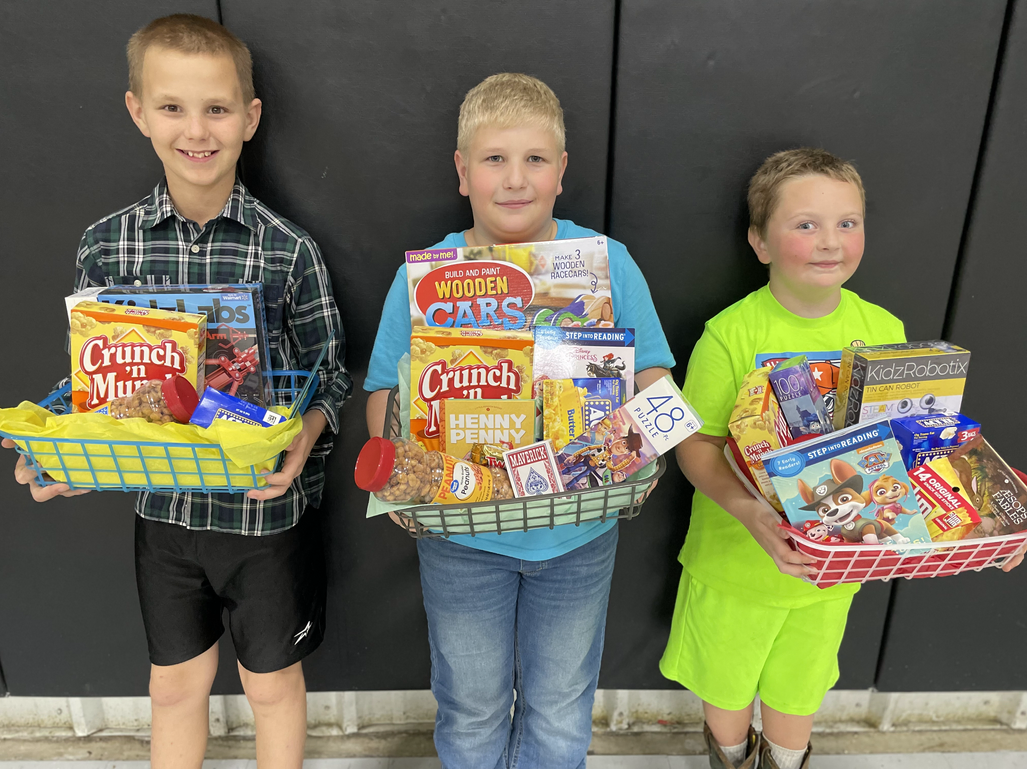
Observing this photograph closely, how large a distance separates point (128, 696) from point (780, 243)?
84.6 inches

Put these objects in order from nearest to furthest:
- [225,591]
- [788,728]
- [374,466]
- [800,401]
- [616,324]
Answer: [374,466]
[800,401]
[616,324]
[225,591]
[788,728]

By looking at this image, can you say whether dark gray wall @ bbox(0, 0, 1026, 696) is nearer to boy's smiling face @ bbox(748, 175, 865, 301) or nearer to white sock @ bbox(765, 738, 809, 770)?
boy's smiling face @ bbox(748, 175, 865, 301)

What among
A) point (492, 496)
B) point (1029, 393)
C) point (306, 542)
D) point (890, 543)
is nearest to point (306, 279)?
point (306, 542)

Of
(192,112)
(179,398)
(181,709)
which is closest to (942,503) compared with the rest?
(179,398)

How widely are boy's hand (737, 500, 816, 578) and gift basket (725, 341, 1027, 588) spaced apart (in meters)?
0.02

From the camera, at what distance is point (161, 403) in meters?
1.17

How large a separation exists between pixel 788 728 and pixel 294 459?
4.49 ft

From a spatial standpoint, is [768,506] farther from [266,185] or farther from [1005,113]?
[266,185]

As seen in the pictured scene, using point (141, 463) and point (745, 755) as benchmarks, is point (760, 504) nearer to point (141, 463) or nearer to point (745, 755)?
point (745, 755)

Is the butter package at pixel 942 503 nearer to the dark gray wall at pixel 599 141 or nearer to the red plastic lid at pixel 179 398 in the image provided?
the dark gray wall at pixel 599 141

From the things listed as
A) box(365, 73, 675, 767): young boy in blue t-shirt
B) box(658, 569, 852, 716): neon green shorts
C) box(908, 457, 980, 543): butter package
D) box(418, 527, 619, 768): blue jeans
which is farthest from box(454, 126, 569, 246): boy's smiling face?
box(658, 569, 852, 716): neon green shorts

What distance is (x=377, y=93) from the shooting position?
1548 mm

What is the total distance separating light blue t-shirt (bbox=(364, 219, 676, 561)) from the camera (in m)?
1.40

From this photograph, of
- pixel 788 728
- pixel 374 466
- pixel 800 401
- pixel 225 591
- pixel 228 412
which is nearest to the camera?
pixel 374 466
